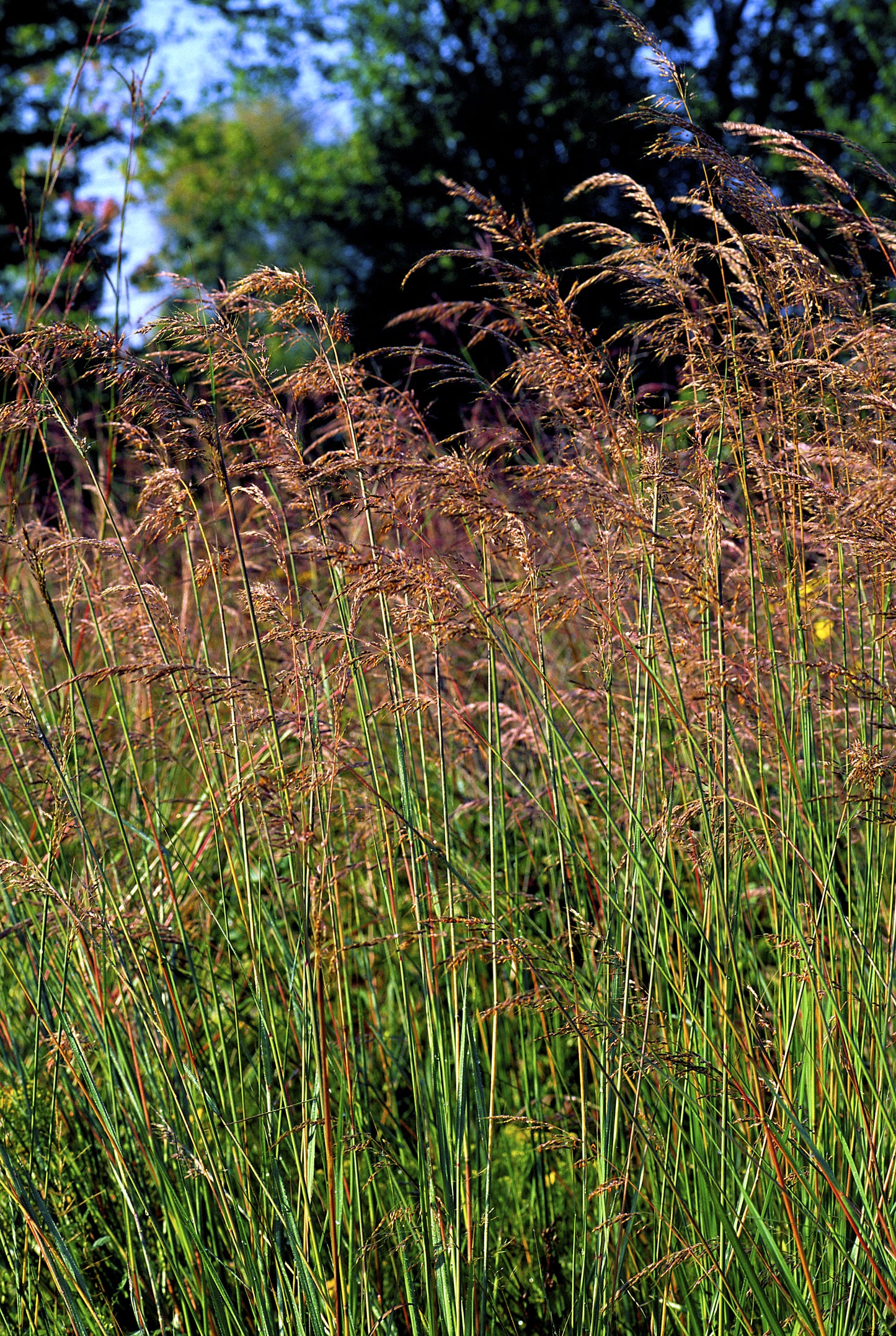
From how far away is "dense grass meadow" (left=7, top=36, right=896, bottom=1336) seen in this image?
1.29 m

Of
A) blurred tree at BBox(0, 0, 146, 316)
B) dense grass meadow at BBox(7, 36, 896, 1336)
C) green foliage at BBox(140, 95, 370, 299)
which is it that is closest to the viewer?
dense grass meadow at BBox(7, 36, 896, 1336)

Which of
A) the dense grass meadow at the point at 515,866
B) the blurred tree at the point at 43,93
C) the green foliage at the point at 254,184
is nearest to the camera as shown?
the dense grass meadow at the point at 515,866

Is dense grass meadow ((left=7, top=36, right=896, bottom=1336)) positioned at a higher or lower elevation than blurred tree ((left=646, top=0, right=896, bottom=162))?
lower

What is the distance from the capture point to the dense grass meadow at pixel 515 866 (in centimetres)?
129

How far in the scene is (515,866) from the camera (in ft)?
5.69

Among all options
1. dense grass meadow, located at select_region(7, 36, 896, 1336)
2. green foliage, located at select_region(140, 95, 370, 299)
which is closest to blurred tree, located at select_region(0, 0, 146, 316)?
green foliage, located at select_region(140, 95, 370, 299)

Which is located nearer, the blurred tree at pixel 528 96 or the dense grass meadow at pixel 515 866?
the dense grass meadow at pixel 515 866

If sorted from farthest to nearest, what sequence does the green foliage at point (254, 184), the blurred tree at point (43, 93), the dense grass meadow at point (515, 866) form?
the green foliage at point (254, 184) → the blurred tree at point (43, 93) → the dense grass meadow at point (515, 866)

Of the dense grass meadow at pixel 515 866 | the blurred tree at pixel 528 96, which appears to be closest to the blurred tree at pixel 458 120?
the blurred tree at pixel 528 96

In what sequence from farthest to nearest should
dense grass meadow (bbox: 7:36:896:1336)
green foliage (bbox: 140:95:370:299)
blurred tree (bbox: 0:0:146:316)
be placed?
green foliage (bbox: 140:95:370:299)
blurred tree (bbox: 0:0:146:316)
dense grass meadow (bbox: 7:36:896:1336)

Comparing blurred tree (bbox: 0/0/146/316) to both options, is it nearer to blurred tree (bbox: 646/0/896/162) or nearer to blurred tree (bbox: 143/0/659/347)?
blurred tree (bbox: 143/0/659/347)

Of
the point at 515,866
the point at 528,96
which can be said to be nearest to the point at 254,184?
the point at 528,96

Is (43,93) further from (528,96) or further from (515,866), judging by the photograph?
(515,866)

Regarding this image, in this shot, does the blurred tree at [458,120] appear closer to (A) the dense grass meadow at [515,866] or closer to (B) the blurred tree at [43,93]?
(B) the blurred tree at [43,93]
